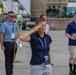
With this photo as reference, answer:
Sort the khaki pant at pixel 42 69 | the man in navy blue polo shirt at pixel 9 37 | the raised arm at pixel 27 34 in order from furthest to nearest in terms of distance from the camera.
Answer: the man in navy blue polo shirt at pixel 9 37, the khaki pant at pixel 42 69, the raised arm at pixel 27 34

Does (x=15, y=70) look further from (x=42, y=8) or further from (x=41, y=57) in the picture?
(x=42, y=8)

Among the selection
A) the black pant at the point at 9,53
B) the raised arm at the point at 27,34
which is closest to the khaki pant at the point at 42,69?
the raised arm at the point at 27,34

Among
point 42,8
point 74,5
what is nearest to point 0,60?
point 42,8

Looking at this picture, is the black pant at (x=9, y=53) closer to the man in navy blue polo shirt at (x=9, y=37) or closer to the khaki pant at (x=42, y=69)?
the man in navy blue polo shirt at (x=9, y=37)

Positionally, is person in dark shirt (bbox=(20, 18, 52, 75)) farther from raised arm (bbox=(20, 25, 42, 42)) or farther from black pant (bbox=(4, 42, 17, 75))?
black pant (bbox=(4, 42, 17, 75))

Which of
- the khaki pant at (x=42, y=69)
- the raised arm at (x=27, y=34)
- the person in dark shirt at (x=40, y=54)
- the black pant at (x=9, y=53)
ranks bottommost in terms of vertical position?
the black pant at (x=9, y=53)

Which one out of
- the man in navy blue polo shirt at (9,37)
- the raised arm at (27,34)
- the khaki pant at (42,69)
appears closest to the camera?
the raised arm at (27,34)

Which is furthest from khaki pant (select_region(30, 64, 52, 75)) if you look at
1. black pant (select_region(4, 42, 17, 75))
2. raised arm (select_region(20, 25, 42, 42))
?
black pant (select_region(4, 42, 17, 75))

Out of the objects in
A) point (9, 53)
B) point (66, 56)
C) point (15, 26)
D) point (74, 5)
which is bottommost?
point (74, 5)

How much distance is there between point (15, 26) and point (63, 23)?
30.7m

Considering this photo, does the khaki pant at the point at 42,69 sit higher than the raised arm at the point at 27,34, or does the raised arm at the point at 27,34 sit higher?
the raised arm at the point at 27,34

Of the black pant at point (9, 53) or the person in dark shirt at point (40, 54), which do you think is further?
the black pant at point (9, 53)

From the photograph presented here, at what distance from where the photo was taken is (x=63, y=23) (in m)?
40.8

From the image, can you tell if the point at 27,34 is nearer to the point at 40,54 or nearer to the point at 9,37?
the point at 40,54
